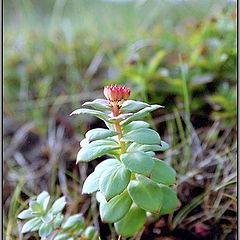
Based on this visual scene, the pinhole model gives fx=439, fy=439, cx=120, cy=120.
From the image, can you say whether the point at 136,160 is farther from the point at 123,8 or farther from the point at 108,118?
the point at 123,8

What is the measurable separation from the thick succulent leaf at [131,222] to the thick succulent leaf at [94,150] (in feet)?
0.41

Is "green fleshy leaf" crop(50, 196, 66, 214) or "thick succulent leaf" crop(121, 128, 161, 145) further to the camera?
"green fleshy leaf" crop(50, 196, 66, 214)

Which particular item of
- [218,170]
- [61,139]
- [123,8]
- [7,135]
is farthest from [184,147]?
[123,8]

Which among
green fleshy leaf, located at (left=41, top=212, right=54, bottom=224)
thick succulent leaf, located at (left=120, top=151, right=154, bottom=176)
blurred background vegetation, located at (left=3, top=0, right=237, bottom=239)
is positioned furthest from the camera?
blurred background vegetation, located at (left=3, top=0, right=237, bottom=239)

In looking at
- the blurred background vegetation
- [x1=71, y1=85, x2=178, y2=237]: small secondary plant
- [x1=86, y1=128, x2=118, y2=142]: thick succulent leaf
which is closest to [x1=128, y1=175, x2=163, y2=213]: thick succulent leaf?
[x1=71, y1=85, x2=178, y2=237]: small secondary plant

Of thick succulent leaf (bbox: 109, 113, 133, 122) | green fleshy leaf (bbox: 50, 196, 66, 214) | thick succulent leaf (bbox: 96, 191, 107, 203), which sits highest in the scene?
thick succulent leaf (bbox: 109, 113, 133, 122)

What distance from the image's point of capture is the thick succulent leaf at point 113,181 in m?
0.67

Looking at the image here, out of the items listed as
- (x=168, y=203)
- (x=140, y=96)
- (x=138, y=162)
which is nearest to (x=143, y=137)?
(x=138, y=162)

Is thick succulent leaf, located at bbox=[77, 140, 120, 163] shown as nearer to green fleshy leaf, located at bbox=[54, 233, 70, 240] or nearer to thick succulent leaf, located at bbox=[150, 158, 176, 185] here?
thick succulent leaf, located at bbox=[150, 158, 176, 185]

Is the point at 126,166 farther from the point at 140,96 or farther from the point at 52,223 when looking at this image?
the point at 140,96

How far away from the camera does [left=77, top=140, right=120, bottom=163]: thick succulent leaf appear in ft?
2.26

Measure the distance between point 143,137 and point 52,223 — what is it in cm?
24

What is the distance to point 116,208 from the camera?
0.71m

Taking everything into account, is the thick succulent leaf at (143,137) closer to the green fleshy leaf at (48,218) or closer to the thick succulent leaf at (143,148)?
the thick succulent leaf at (143,148)
